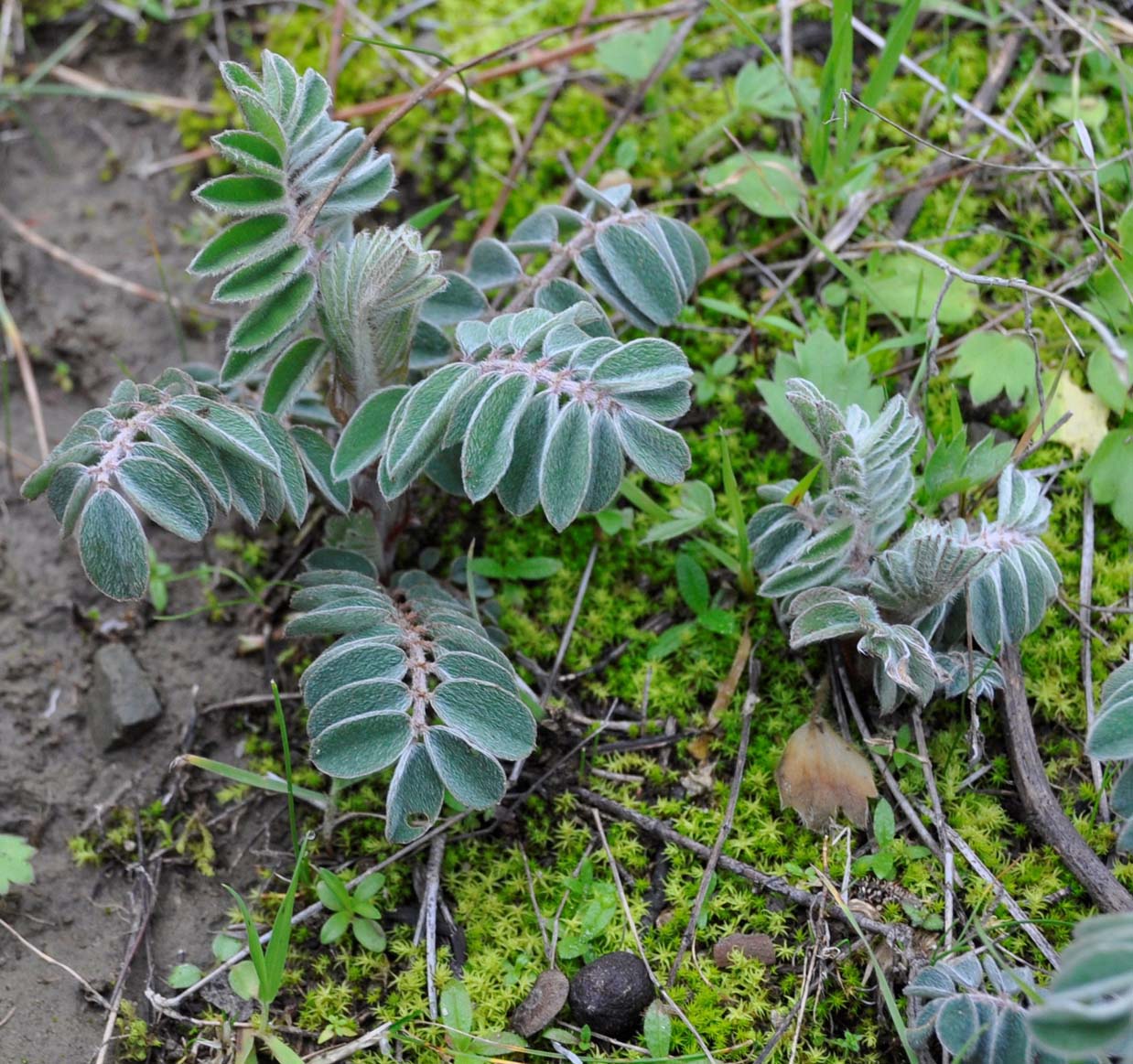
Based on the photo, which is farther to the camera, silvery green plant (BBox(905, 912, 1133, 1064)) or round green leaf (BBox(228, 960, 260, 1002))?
round green leaf (BBox(228, 960, 260, 1002))

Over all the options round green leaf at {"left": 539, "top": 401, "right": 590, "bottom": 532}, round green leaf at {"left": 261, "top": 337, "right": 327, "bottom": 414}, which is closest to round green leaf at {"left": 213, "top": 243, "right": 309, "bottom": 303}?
round green leaf at {"left": 261, "top": 337, "right": 327, "bottom": 414}

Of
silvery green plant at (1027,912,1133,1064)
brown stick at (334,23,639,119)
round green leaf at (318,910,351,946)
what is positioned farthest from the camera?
brown stick at (334,23,639,119)

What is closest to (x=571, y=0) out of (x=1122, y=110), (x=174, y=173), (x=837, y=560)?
(x=174, y=173)

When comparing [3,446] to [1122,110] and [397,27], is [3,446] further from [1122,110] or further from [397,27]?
[1122,110]

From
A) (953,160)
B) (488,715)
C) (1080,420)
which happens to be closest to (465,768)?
(488,715)

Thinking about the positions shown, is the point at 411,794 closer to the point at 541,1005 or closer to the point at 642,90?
the point at 541,1005

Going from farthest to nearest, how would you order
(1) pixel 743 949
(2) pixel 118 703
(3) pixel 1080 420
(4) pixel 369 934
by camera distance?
1. (3) pixel 1080 420
2. (2) pixel 118 703
3. (4) pixel 369 934
4. (1) pixel 743 949

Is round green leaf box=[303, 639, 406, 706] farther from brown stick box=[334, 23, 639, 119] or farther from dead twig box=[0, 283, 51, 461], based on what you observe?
brown stick box=[334, 23, 639, 119]

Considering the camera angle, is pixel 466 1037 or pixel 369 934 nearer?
pixel 466 1037
